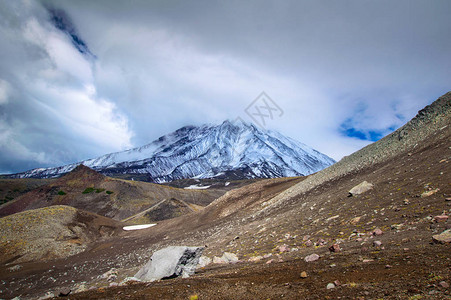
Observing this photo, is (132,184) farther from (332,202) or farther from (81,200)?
(332,202)

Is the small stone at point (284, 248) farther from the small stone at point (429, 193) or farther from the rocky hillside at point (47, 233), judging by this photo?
the rocky hillside at point (47, 233)

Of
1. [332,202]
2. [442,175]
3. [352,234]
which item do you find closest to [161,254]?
[352,234]

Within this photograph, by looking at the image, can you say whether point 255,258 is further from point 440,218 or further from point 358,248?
point 440,218

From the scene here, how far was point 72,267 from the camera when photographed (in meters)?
25.7

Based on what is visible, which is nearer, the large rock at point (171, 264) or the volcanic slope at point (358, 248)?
the volcanic slope at point (358, 248)

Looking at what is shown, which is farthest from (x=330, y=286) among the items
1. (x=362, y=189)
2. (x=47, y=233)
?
(x=47, y=233)

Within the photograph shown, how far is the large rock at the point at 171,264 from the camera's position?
996 cm

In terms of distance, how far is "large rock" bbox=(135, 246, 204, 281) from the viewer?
32.7 ft

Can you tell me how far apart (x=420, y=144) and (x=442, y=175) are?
9229 millimetres

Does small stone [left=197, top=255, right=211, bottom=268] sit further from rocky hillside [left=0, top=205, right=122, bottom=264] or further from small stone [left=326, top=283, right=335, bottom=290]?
rocky hillside [left=0, top=205, right=122, bottom=264]

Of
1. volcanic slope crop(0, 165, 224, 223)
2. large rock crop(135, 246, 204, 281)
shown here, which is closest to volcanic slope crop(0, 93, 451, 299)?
large rock crop(135, 246, 204, 281)

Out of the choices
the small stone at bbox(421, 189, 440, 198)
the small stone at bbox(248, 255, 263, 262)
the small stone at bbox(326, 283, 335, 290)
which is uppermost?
the small stone at bbox(421, 189, 440, 198)

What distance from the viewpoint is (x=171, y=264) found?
10.3 m

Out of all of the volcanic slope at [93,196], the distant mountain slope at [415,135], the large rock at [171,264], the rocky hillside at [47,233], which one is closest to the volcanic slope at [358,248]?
the distant mountain slope at [415,135]
